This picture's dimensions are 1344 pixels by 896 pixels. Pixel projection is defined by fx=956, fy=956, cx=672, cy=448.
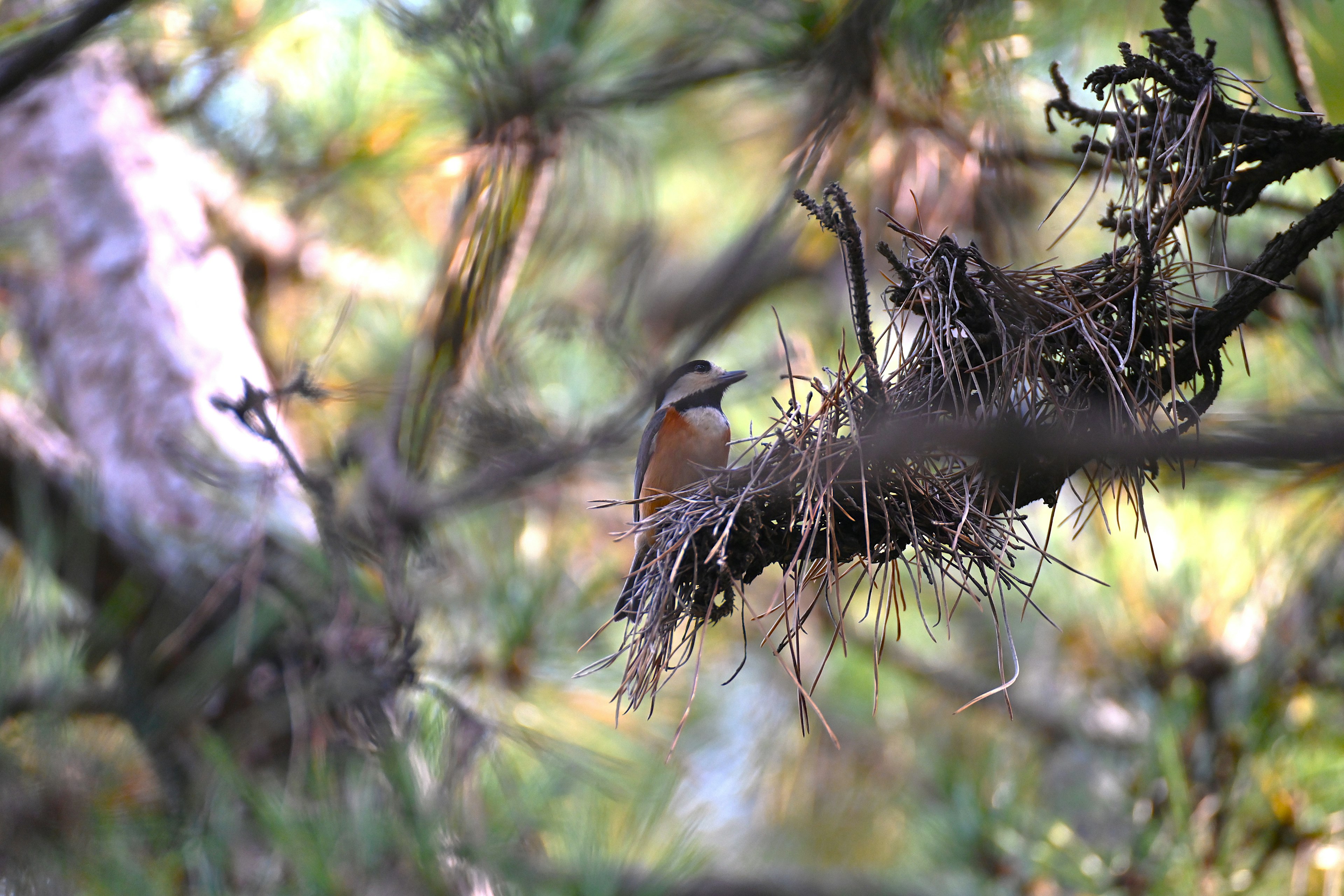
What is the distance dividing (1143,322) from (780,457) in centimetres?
61

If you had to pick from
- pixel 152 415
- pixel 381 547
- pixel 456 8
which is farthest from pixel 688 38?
pixel 152 415

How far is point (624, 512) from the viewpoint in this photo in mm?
4355

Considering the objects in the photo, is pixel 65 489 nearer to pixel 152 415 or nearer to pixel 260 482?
pixel 152 415

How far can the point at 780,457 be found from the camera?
1651mm

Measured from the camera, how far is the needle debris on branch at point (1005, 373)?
4.72 feet

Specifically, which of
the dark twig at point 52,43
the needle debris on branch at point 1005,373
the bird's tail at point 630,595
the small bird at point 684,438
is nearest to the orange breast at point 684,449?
the small bird at point 684,438

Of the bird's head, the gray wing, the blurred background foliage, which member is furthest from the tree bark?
the bird's head

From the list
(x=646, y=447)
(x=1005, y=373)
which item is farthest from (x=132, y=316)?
(x=1005, y=373)

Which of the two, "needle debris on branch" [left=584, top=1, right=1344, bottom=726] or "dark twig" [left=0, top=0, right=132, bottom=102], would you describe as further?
"dark twig" [left=0, top=0, right=132, bottom=102]

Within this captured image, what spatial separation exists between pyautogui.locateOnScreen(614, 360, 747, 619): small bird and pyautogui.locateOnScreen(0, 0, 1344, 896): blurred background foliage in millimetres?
219

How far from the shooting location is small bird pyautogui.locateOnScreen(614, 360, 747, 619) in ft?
8.94

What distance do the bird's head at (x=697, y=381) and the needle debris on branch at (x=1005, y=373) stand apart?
1249 mm

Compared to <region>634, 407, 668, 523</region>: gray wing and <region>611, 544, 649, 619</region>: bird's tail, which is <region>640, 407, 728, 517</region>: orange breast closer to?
<region>634, 407, 668, 523</region>: gray wing

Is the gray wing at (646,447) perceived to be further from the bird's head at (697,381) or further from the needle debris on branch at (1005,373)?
the needle debris on branch at (1005,373)
